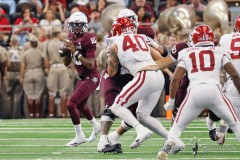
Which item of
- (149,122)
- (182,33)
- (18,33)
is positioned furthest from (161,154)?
(18,33)

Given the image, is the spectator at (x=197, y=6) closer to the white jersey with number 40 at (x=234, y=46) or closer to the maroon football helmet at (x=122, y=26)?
the white jersey with number 40 at (x=234, y=46)

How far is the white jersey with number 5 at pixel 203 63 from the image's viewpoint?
9.10m

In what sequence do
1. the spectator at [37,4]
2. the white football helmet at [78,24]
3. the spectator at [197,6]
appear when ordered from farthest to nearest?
the spectator at [37,4] < the spectator at [197,6] < the white football helmet at [78,24]

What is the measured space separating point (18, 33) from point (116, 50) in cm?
923

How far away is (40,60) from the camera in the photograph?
60.3ft

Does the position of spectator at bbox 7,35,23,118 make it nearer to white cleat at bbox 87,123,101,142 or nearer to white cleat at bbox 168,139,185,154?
white cleat at bbox 87,123,101,142

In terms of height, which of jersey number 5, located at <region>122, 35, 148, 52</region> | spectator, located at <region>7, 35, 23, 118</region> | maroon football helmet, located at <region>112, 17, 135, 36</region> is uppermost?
maroon football helmet, located at <region>112, 17, 135, 36</region>

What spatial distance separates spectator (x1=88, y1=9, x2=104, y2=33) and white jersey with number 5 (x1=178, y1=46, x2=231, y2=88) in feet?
32.7

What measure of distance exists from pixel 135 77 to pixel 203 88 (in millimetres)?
1431

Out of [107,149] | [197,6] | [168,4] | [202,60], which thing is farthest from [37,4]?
[202,60]

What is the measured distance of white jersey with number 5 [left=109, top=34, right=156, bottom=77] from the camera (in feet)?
33.7

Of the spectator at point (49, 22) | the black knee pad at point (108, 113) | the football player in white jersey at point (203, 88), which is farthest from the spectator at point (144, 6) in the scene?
the football player in white jersey at point (203, 88)

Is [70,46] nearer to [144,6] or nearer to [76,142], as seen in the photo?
[76,142]

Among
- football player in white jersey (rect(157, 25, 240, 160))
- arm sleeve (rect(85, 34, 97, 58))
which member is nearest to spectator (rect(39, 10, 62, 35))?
arm sleeve (rect(85, 34, 97, 58))
